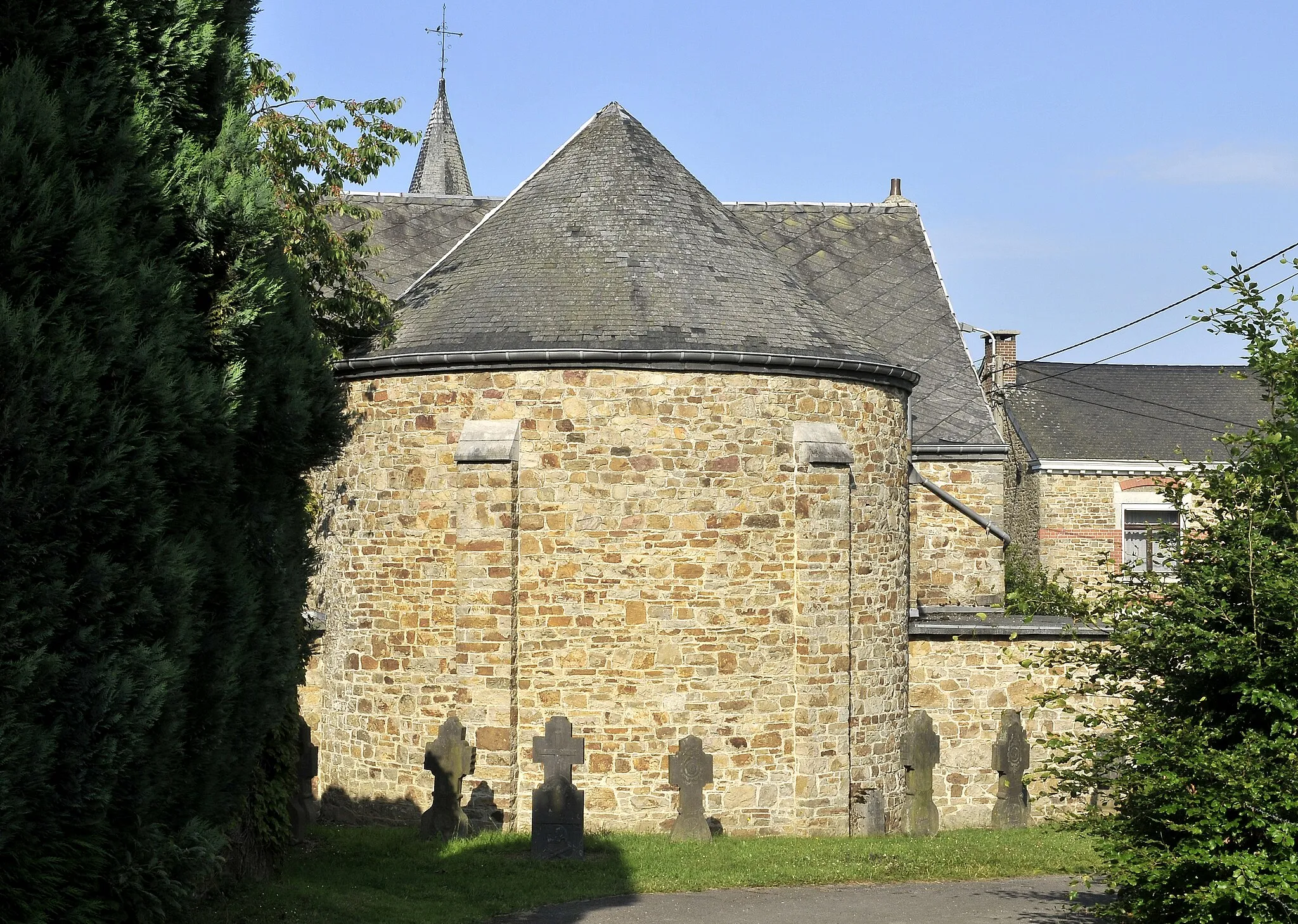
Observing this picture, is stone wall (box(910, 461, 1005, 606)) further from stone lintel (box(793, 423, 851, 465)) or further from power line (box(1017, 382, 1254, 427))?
power line (box(1017, 382, 1254, 427))

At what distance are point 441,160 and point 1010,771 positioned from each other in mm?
24214

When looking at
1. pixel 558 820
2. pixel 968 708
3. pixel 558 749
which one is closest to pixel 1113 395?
pixel 968 708

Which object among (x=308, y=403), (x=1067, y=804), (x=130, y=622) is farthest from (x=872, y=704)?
(x=130, y=622)

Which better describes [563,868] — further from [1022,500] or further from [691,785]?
[1022,500]

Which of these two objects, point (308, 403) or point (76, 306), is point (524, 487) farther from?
point (76, 306)

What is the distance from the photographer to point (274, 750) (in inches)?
425

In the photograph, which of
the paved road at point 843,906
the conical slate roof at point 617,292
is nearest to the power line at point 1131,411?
the conical slate roof at point 617,292

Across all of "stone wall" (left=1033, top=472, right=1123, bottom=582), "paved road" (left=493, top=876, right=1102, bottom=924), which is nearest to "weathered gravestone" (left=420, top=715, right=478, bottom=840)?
"paved road" (left=493, top=876, right=1102, bottom=924)

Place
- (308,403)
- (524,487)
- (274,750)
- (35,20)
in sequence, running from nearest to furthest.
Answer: (35,20) → (308,403) → (274,750) → (524,487)

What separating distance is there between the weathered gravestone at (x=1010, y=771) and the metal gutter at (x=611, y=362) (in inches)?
166

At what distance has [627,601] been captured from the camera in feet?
→ 43.8

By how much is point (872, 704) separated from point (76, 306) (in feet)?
34.0

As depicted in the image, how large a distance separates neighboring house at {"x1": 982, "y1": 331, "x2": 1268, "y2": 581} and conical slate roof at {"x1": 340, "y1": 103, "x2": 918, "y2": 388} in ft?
46.0

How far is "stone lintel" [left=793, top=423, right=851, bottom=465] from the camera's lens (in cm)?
1365
